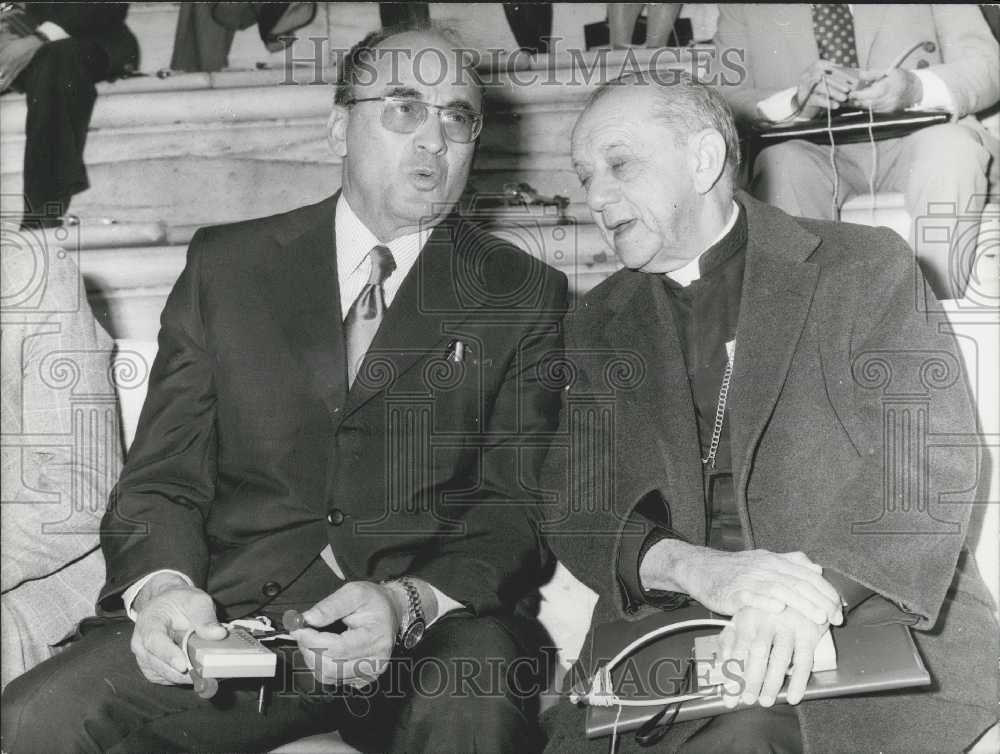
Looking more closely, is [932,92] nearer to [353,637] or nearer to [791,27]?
[791,27]

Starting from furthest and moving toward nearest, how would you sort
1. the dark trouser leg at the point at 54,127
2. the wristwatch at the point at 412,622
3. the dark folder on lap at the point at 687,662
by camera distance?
1. the dark trouser leg at the point at 54,127
2. the wristwatch at the point at 412,622
3. the dark folder on lap at the point at 687,662

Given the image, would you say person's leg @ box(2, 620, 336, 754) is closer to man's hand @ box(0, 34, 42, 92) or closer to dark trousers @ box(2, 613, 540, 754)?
dark trousers @ box(2, 613, 540, 754)

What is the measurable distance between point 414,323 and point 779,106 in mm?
1325

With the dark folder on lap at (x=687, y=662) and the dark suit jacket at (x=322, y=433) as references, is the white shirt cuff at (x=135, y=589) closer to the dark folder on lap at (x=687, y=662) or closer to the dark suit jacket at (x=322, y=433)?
the dark suit jacket at (x=322, y=433)

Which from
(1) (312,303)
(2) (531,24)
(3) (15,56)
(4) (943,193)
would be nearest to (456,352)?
(1) (312,303)

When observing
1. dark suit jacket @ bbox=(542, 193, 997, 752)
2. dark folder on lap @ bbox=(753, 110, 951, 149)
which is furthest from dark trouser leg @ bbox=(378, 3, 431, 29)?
dark suit jacket @ bbox=(542, 193, 997, 752)

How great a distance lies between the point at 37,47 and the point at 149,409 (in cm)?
174

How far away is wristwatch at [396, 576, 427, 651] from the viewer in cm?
166

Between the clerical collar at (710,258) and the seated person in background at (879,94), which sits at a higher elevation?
the seated person in background at (879,94)

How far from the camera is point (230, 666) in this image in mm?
1450

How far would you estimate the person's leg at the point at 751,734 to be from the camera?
1457 mm

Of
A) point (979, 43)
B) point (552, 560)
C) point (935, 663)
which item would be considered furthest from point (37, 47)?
point (935, 663)

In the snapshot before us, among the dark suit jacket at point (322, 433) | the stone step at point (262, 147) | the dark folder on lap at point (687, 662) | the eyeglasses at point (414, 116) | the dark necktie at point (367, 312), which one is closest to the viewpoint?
the dark folder on lap at point (687, 662)

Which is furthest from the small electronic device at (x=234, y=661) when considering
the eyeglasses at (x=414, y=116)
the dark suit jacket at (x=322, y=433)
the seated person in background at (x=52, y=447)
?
the eyeglasses at (x=414, y=116)
